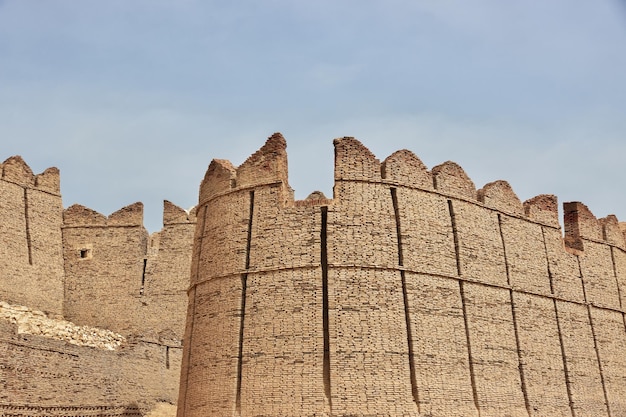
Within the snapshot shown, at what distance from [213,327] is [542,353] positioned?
6998mm

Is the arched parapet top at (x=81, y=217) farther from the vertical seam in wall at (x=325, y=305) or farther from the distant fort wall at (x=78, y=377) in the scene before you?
the vertical seam in wall at (x=325, y=305)

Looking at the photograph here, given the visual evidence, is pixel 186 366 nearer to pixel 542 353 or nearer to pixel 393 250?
pixel 393 250

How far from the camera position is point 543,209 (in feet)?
59.7

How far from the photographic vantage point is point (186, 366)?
15.2 m

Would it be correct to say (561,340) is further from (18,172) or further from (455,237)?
(18,172)

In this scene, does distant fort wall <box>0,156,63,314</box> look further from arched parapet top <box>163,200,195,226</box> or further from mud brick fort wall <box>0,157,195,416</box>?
arched parapet top <box>163,200,195,226</box>

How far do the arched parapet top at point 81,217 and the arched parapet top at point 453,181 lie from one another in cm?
1726

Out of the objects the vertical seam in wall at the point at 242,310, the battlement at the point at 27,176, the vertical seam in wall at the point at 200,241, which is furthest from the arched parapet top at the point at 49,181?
the vertical seam in wall at the point at 242,310

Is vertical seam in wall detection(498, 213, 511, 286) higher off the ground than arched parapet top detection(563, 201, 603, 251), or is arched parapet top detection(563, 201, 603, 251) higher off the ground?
arched parapet top detection(563, 201, 603, 251)

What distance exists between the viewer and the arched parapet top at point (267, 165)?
15258mm

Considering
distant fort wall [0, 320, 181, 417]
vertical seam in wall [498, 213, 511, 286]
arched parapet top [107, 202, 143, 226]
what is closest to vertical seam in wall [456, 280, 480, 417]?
vertical seam in wall [498, 213, 511, 286]

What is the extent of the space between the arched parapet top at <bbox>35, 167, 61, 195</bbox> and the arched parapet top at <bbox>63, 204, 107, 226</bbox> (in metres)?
0.83

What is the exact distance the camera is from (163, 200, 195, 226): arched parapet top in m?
29.8

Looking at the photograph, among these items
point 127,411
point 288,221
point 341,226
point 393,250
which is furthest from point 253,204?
point 127,411
